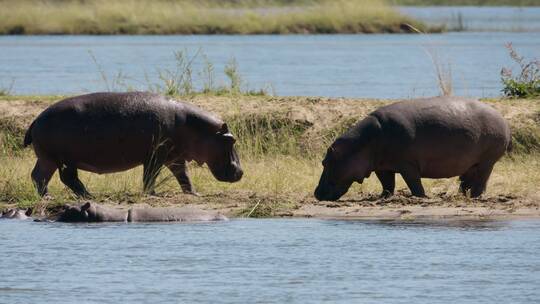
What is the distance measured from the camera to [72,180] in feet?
45.4

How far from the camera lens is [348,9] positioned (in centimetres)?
4441

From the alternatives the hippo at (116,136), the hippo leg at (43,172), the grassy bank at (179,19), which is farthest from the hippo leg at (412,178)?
the grassy bank at (179,19)

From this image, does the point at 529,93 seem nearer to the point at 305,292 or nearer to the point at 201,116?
the point at 201,116

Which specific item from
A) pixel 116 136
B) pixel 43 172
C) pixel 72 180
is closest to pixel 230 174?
pixel 116 136

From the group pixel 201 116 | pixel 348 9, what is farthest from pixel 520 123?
pixel 348 9

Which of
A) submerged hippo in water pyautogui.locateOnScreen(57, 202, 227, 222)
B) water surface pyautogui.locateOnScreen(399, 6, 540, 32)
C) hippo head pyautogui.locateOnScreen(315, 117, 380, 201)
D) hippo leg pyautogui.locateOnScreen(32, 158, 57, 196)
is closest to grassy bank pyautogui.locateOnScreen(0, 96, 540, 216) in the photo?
hippo leg pyautogui.locateOnScreen(32, 158, 57, 196)

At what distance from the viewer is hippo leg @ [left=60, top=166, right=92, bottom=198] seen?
A: 1380 centimetres

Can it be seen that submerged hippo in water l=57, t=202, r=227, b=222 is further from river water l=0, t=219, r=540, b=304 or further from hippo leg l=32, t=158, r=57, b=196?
hippo leg l=32, t=158, r=57, b=196

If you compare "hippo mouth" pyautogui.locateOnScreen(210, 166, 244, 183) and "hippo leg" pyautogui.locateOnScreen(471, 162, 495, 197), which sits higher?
"hippo leg" pyautogui.locateOnScreen(471, 162, 495, 197)

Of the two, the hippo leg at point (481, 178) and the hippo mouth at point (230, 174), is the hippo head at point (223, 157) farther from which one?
the hippo leg at point (481, 178)

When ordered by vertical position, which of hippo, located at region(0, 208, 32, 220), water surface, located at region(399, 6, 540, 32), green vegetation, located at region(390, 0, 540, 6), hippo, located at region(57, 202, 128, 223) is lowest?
green vegetation, located at region(390, 0, 540, 6)

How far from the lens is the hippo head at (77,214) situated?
12.8m

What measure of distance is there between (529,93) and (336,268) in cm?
766

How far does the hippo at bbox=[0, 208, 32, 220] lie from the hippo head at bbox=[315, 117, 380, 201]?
2597mm
